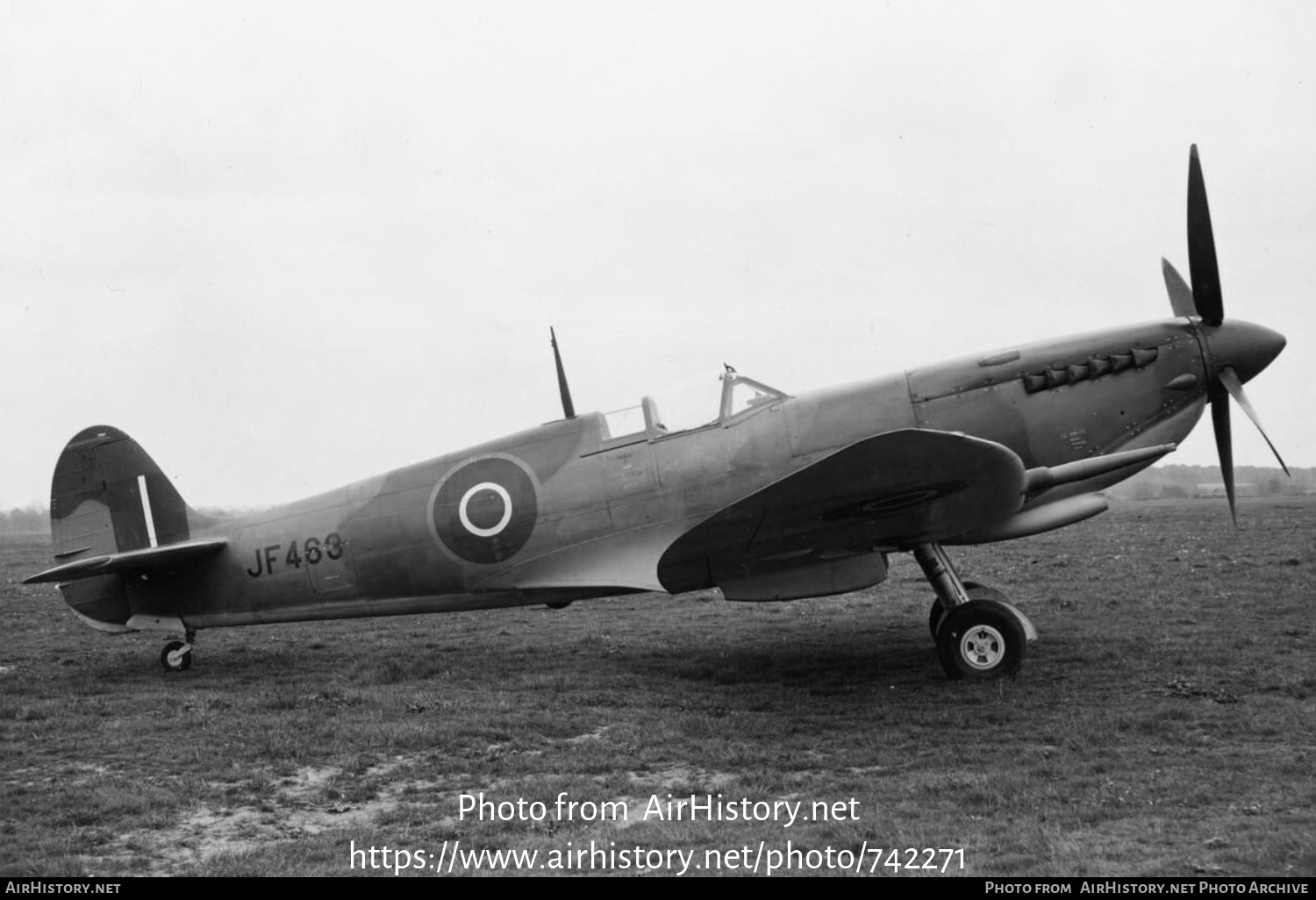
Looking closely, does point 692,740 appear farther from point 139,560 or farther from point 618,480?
point 139,560

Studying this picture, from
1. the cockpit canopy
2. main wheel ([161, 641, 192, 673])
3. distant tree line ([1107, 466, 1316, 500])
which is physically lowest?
distant tree line ([1107, 466, 1316, 500])

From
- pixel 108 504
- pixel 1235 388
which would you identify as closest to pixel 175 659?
pixel 108 504

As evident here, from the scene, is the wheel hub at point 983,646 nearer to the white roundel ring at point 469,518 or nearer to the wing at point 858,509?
the wing at point 858,509

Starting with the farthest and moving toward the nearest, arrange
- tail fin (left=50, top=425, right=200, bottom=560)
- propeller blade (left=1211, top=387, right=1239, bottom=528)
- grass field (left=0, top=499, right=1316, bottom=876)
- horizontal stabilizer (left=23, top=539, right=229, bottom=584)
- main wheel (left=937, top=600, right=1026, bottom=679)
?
tail fin (left=50, top=425, right=200, bottom=560) < horizontal stabilizer (left=23, top=539, right=229, bottom=584) < propeller blade (left=1211, top=387, right=1239, bottom=528) < main wheel (left=937, top=600, right=1026, bottom=679) < grass field (left=0, top=499, right=1316, bottom=876)

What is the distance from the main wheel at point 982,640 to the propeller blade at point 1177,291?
Answer: 124 inches

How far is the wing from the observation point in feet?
21.1

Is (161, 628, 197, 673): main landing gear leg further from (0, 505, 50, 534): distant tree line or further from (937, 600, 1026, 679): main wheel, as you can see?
(0, 505, 50, 534): distant tree line

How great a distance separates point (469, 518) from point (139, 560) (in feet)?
9.52

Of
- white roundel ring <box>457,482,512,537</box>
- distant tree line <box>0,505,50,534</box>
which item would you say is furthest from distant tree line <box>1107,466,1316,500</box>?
distant tree line <box>0,505,50,534</box>

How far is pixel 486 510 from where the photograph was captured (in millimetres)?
8242

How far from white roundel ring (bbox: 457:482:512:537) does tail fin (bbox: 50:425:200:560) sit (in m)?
2.81

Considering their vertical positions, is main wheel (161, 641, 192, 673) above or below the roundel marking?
below
